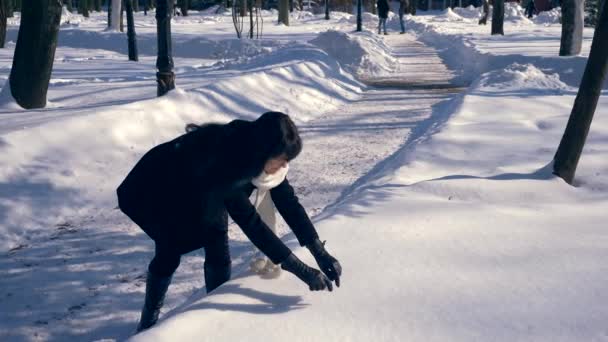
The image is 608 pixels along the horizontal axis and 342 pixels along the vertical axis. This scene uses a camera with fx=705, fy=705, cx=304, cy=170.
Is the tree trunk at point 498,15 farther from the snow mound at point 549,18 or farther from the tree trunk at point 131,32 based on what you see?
the snow mound at point 549,18

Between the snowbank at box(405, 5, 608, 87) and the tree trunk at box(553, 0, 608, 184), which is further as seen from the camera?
the snowbank at box(405, 5, 608, 87)

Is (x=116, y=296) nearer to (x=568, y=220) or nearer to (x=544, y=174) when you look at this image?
(x=568, y=220)

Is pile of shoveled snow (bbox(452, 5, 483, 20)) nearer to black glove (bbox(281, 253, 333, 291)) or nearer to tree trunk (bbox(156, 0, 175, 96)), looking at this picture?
tree trunk (bbox(156, 0, 175, 96))

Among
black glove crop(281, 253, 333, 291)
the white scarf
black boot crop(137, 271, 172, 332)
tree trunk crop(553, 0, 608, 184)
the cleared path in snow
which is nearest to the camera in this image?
the white scarf

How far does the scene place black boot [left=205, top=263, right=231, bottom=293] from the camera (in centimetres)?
371

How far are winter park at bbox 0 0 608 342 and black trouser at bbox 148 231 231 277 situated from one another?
1 centimetres

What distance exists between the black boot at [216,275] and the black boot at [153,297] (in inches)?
8.6

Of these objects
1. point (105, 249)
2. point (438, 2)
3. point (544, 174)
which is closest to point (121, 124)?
point (105, 249)

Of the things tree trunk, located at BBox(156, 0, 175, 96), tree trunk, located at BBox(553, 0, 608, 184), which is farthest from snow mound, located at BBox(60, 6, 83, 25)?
tree trunk, located at BBox(553, 0, 608, 184)

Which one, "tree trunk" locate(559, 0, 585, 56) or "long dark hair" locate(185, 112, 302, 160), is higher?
"tree trunk" locate(559, 0, 585, 56)

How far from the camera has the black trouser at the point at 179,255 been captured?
3.49 meters

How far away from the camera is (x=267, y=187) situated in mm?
3225

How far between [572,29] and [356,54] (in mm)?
5522

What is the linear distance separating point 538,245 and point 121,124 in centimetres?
506
